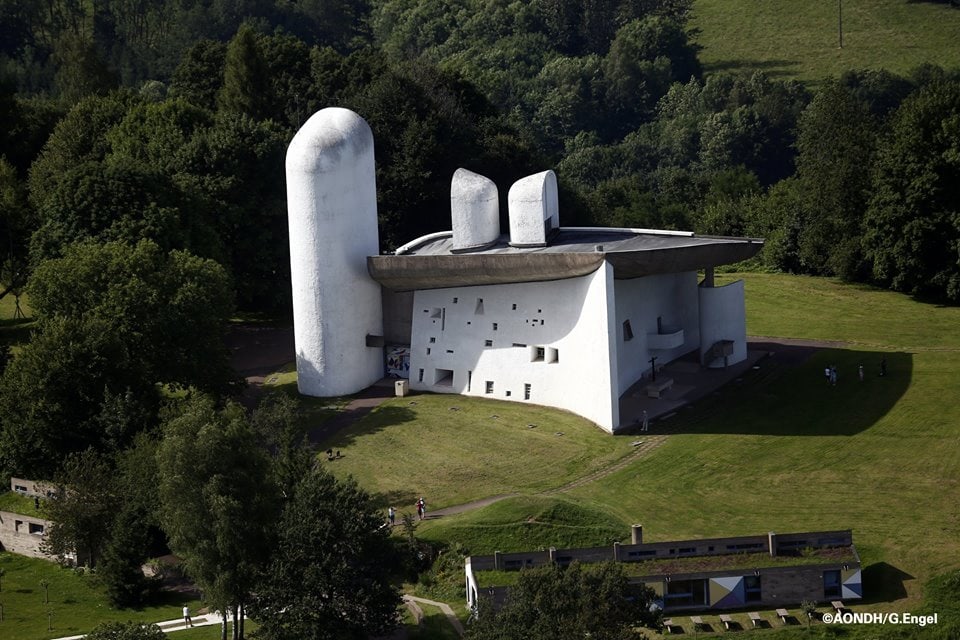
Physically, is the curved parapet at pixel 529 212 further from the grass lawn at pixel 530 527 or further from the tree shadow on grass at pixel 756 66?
the tree shadow on grass at pixel 756 66

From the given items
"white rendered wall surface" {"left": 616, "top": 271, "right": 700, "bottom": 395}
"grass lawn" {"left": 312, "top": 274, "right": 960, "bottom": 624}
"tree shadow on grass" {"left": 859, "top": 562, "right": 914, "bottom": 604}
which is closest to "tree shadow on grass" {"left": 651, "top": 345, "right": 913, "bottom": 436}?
"grass lawn" {"left": 312, "top": 274, "right": 960, "bottom": 624}

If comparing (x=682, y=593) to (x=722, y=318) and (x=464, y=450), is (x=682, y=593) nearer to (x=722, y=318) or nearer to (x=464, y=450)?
(x=464, y=450)

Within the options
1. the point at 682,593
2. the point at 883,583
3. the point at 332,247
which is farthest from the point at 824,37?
the point at 682,593

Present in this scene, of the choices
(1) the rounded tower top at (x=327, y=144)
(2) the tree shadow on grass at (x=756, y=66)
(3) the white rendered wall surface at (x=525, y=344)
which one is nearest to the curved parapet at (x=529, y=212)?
(3) the white rendered wall surface at (x=525, y=344)

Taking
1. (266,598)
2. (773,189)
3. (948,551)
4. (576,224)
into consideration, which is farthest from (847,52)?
(266,598)

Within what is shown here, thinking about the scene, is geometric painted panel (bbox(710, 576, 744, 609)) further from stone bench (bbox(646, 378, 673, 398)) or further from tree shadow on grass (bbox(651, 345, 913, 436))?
stone bench (bbox(646, 378, 673, 398))
